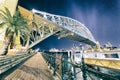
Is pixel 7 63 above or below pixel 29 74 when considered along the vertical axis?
above

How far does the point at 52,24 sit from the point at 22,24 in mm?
15484

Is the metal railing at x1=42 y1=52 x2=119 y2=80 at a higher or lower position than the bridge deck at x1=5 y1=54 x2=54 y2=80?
higher

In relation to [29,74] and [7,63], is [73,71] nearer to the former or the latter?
[7,63]

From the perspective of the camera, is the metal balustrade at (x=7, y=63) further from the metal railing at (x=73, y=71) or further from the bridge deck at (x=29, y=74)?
the metal railing at (x=73, y=71)

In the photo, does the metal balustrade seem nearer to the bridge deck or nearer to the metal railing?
the bridge deck

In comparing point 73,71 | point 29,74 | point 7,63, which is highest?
point 7,63

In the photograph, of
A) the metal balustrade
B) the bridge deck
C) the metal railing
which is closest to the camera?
the metal railing

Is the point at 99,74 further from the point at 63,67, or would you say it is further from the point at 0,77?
the point at 63,67


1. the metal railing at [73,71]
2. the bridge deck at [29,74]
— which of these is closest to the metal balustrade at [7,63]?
the bridge deck at [29,74]

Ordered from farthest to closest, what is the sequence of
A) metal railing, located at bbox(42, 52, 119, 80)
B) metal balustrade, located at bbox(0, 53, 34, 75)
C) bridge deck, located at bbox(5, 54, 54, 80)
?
bridge deck, located at bbox(5, 54, 54, 80)
metal balustrade, located at bbox(0, 53, 34, 75)
metal railing, located at bbox(42, 52, 119, 80)

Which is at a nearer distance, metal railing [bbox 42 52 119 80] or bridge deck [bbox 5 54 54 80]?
metal railing [bbox 42 52 119 80]

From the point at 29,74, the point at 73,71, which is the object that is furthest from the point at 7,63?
the point at 29,74

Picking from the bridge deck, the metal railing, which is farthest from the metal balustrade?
the metal railing

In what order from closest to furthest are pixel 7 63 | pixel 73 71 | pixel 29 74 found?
pixel 7 63
pixel 73 71
pixel 29 74
